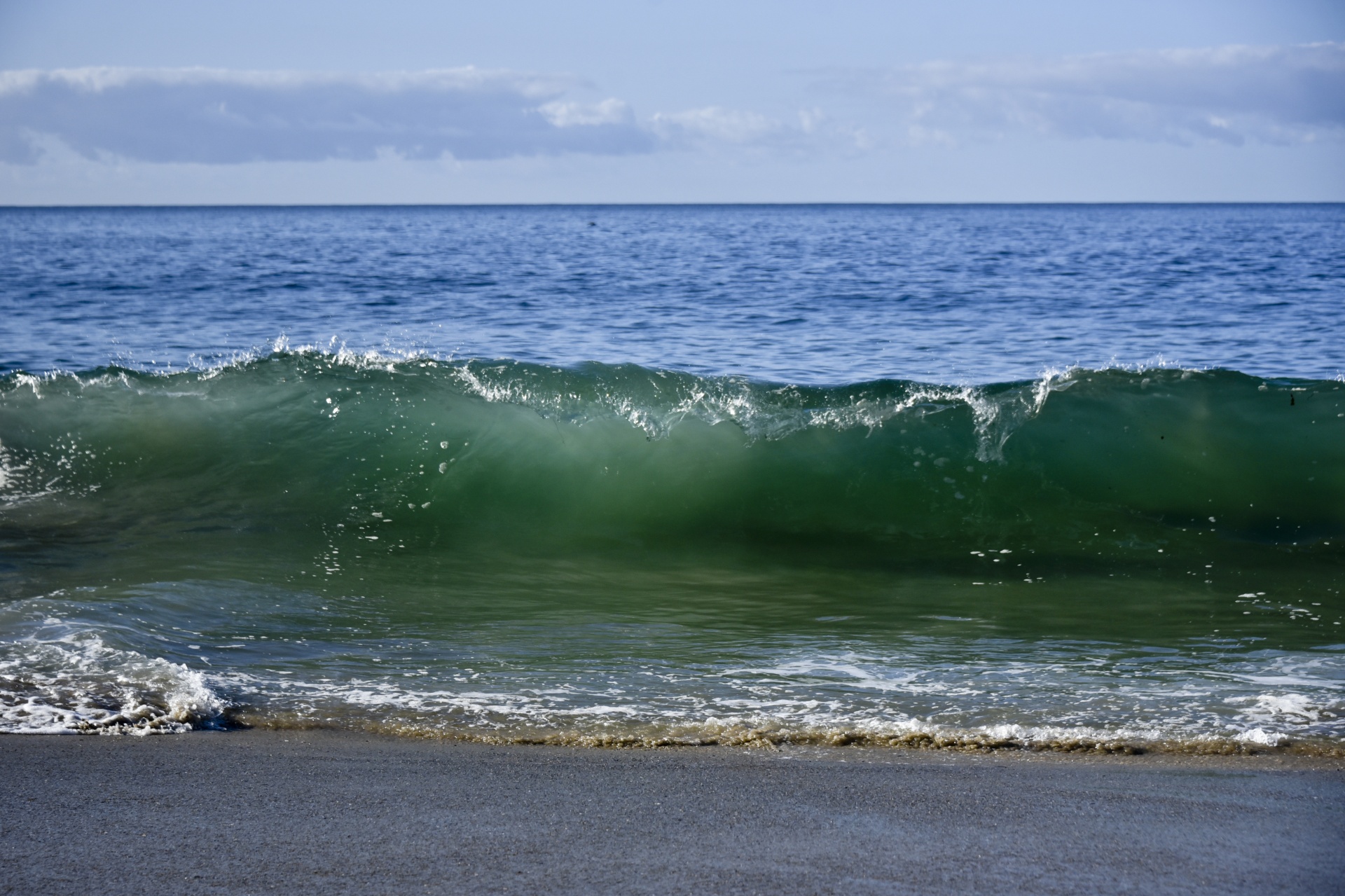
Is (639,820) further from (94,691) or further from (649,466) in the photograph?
(649,466)

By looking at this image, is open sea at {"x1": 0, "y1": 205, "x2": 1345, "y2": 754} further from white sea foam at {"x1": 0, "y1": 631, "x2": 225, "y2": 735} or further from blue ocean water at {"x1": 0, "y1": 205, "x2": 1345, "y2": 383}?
blue ocean water at {"x1": 0, "y1": 205, "x2": 1345, "y2": 383}

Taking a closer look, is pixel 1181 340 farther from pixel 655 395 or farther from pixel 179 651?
pixel 179 651

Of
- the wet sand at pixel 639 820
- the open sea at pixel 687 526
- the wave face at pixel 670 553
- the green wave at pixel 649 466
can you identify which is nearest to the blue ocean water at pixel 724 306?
the open sea at pixel 687 526

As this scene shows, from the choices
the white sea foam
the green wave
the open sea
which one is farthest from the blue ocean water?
the white sea foam

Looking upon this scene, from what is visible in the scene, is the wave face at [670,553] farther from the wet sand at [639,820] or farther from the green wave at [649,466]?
the wet sand at [639,820]

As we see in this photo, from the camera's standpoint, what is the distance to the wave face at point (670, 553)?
421cm

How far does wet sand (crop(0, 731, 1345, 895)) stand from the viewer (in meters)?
2.75

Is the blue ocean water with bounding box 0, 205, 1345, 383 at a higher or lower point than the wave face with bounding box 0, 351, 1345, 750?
higher

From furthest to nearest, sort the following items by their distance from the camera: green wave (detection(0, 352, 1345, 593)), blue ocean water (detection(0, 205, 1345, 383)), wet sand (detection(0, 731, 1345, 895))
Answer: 1. blue ocean water (detection(0, 205, 1345, 383))
2. green wave (detection(0, 352, 1345, 593))
3. wet sand (detection(0, 731, 1345, 895))

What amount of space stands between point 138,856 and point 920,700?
2.79 m

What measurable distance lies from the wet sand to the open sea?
25 centimetres

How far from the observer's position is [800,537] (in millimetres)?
7723

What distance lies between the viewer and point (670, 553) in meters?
7.34

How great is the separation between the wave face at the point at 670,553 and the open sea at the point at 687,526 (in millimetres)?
32
